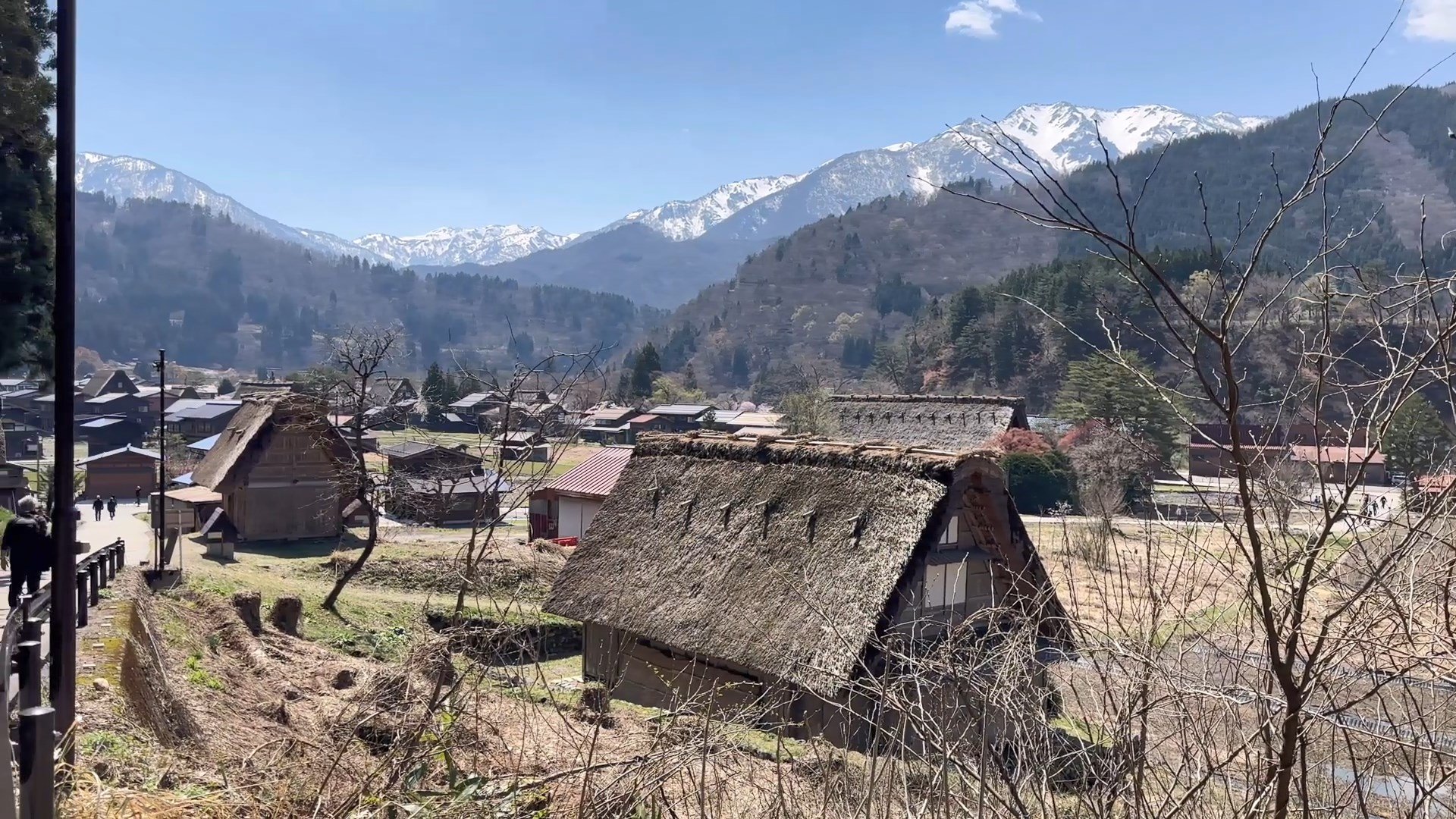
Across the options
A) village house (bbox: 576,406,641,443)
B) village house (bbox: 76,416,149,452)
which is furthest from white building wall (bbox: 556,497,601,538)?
village house (bbox: 76,416,149,452)

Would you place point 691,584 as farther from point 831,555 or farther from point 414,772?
point 414,772

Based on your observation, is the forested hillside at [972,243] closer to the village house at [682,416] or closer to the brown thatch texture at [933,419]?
the village house at [682,416]

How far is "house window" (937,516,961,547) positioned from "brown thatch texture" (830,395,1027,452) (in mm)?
26233

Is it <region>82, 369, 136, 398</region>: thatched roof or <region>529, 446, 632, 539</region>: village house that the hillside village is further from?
<region>82, 369, 136, 398</region>: thatched roof

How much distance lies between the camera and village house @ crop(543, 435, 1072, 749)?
1163 centimetres

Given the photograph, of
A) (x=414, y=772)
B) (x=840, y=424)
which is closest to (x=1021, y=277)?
(x=840, y=424)

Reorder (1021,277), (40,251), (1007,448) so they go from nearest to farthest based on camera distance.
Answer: (40,251), (1007,448), (1021,277)

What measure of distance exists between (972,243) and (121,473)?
172845 mm

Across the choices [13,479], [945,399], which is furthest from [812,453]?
[945,399]

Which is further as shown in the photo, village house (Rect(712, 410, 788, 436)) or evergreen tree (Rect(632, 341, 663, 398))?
evergreen tree (Rect(632, 341, 663, 398))

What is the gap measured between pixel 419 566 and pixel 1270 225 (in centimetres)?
2256

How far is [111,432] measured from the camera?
6050 cm

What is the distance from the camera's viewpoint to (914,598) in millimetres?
11742

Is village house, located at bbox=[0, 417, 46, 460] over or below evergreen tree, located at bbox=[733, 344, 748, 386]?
below
